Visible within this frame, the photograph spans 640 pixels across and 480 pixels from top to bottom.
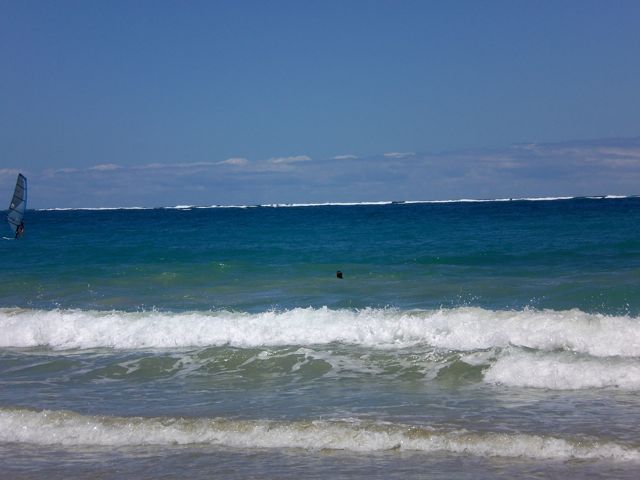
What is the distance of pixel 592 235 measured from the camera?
35.7m

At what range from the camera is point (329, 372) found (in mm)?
12758

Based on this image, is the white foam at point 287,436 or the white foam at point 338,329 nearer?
the white foam at point 287,436

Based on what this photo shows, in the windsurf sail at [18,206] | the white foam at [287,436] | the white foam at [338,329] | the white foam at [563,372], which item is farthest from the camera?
the windsurf sail at [18,206]

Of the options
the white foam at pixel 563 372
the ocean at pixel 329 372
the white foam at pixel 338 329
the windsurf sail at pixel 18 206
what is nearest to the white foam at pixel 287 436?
the ocean at pixel 329 372

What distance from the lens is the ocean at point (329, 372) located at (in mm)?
8508

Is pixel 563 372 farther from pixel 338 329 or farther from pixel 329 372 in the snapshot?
pixel 338 329

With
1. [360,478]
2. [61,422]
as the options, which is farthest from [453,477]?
[61,422]

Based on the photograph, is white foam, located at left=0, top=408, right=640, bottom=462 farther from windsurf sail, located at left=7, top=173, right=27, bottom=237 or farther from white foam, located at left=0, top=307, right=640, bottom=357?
windsurf sail, located at left=7, top=173, right=27, bottom=237

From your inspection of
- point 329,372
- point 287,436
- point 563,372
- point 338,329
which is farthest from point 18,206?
point 563,372

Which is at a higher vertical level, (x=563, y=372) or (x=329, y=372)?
(x=563, y=372)

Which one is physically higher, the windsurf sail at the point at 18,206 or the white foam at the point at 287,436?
the windsurf sail at the point at 18,206

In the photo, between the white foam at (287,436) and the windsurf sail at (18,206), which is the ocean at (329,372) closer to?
the white foam at (287,436)

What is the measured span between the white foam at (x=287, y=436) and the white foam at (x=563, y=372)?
2.89 metres

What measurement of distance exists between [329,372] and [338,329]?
9.99 feet
